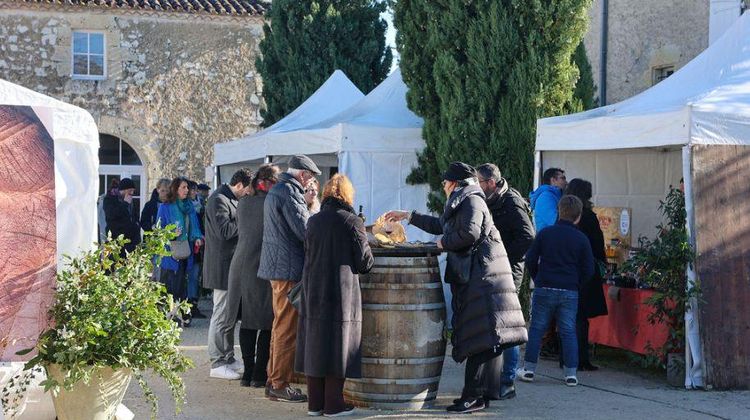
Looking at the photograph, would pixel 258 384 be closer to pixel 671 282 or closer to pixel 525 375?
pixel 525 375

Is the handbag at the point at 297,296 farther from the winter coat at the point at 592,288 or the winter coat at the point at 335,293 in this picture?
the winter coat at the point at 592,288

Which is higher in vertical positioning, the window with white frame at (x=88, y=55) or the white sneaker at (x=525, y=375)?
the window with white frame at (x=88, y=55)

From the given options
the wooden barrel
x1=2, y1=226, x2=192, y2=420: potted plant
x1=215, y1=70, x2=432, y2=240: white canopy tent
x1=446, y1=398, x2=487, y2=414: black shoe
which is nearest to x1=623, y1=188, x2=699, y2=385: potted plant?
x1=446, y1=398, x2=487, y2=414: black shoe

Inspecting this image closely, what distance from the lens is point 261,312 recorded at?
7.71 meters

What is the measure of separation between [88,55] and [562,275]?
57.6 feet

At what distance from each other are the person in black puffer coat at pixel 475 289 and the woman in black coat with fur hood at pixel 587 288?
180cm

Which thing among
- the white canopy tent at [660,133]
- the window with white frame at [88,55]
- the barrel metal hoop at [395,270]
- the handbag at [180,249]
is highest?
the window with white frame at [88,55]

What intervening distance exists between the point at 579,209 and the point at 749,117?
137 cm

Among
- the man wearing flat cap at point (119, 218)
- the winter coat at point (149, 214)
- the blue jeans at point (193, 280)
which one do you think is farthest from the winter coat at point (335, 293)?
the blue jeans at point (193, 280)

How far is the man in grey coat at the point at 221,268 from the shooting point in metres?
8.24

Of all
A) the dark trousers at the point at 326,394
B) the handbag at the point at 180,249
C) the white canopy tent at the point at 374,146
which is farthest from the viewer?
the handbag at the point at 180,249

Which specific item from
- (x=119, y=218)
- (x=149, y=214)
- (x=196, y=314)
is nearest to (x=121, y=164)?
(x=196, y=314)

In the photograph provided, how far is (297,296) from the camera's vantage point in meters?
6.98

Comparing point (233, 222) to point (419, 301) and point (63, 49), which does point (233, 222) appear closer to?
point (419, 301)
